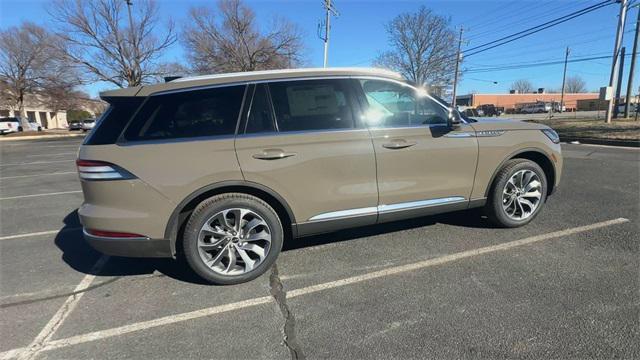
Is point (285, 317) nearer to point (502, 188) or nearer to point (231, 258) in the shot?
point (231, 258)

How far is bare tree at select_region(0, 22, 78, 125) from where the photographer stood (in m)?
34.3

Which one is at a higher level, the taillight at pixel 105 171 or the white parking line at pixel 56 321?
the taillight at pixel 105 171

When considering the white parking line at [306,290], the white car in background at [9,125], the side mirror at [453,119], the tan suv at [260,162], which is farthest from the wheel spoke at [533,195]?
the white car in background at [9,125]

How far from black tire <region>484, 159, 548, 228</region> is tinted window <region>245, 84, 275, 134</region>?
256 centimetres

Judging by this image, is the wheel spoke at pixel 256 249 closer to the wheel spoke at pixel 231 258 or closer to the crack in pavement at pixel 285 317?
the wheel spoke at pixel 231 258

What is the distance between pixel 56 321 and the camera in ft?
9.53

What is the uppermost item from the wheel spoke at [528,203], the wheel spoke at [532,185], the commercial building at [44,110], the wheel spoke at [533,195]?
the commercial building at [44,110]

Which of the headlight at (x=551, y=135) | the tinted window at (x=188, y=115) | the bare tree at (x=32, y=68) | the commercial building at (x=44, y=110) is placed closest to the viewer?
the tinted window at (x=188, y=115)

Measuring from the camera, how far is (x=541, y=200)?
4.48 metres

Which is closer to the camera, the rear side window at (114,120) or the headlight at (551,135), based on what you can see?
the rear side window at (114,120)

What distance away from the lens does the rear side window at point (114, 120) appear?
10.2 feet

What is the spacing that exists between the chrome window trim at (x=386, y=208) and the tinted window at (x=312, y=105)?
0.80 meters

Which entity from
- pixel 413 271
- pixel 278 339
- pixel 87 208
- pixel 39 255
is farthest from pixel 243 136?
pixel 39 255

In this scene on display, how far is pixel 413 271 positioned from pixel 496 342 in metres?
1.08
